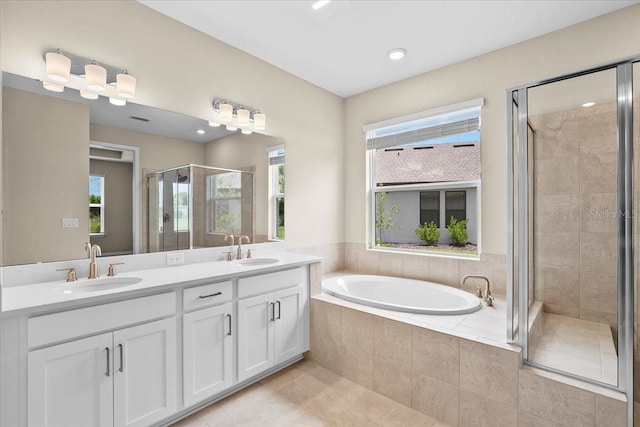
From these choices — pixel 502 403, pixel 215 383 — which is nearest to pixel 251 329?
pixel 215 383

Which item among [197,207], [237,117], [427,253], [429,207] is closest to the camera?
[197,207]

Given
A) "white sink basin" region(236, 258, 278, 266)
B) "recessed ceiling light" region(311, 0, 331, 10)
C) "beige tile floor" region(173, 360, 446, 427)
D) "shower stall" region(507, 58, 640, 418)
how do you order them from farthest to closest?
"white sink basin" region(236, 258, 278, 266) < "recessed ceiling light" region(311, 0, 331, 10) < "beige tile floor" region(173, 360, 446, 427) < "shower stall" region(507, 58, 640, 418)

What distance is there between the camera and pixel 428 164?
129 inches

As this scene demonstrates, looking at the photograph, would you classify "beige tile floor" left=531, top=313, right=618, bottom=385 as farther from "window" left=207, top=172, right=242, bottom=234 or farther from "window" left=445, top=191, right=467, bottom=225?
"window" left=207, top=172, right=242, bottom=234

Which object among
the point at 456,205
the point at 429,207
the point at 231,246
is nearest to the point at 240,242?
the point at 231,246

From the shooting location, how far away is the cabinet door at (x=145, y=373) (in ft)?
5.12

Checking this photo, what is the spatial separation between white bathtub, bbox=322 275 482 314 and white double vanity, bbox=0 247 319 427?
73cm

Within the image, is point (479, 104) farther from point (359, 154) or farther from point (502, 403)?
point (502, 403)

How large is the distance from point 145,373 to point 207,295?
0.50m

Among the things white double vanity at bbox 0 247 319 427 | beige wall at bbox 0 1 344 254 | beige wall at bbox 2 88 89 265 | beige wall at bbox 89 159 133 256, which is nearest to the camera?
white double vanity at bbox 0 247 319 427

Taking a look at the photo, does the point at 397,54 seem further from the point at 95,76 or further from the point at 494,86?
the point at 95,76

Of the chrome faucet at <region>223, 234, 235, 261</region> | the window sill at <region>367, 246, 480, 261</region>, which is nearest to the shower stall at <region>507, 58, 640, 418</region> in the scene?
the window sill at <region>367, 246, 480, 261</region>

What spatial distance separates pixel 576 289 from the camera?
1700 millimetres

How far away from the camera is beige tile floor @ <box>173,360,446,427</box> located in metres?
1.87
